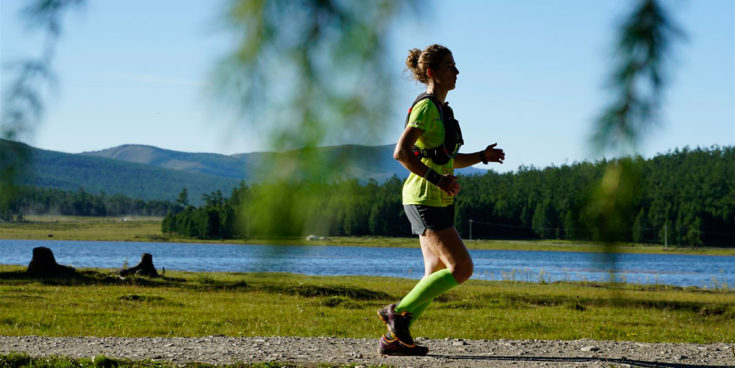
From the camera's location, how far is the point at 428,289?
5.03 m

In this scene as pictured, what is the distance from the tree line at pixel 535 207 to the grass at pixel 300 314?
5.24 meters

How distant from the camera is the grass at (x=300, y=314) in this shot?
1232 cm

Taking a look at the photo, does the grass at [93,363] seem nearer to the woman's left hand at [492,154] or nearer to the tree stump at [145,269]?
the woman's left hand at [492,154]

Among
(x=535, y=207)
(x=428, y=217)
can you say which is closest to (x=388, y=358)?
(x=428, y=217)

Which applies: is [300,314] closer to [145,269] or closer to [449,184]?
[449,184]

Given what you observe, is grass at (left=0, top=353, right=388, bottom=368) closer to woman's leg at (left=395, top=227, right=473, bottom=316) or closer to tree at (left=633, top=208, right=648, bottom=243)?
woman's leg at (left=395, top=227, right=473, bottom=316)

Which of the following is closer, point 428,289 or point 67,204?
point 67,204

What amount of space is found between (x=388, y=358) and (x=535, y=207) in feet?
14.0

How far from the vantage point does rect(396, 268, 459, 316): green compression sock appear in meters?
4.89

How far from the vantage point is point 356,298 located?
23.9 meters

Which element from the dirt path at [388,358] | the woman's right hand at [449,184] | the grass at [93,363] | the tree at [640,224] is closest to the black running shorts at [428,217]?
the woman's right hand at [449,184]

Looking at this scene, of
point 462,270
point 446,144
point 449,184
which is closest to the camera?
point 449,184

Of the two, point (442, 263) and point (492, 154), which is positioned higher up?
point (492, 154)

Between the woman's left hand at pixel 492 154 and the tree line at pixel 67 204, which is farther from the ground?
the woman's left hand at pixel 492 154
